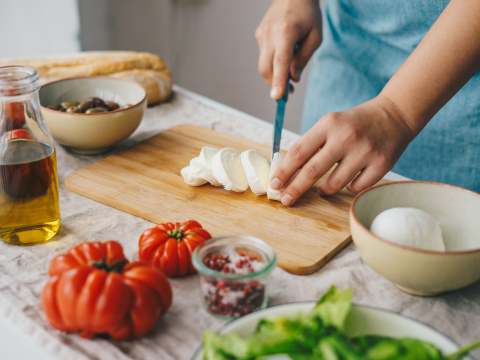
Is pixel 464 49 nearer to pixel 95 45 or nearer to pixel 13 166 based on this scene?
pixel 13 166

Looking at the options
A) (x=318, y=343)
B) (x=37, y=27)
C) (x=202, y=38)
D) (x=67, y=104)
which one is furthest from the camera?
(x=202, y=38)

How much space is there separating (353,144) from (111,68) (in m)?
1.23

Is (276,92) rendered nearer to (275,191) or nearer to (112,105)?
(275,191)

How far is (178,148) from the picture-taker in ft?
5.11

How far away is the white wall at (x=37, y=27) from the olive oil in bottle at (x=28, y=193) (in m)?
2.50

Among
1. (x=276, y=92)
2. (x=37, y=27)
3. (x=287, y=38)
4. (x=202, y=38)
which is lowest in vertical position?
(x=202, y=38)

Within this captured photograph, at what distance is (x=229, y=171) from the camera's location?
1243mm

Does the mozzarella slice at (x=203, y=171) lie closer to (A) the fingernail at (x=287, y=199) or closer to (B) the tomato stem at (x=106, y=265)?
(A) the fingernail at (x=287, y=199)

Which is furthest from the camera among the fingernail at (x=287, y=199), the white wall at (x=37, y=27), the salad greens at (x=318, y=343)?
the white wall at (x=37, y=27)

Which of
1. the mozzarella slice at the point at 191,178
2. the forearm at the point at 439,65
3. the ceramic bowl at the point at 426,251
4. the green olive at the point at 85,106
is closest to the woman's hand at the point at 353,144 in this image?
the forearm at the point at 439,65

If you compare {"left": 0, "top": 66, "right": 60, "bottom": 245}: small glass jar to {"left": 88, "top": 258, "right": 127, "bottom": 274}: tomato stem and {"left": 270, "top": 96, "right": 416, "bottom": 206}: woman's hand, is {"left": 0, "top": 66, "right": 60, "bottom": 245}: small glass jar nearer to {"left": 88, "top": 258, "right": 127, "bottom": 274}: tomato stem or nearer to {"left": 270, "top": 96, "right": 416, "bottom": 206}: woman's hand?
{"left": 88, "top": 258, "right": 127, "bottom": 274}: tomato stem

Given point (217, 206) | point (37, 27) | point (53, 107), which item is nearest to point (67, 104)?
point (53, 107)

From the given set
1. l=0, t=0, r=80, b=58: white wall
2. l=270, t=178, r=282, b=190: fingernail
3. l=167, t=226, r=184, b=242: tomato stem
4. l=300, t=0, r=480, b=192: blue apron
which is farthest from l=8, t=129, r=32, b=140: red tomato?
l=0, t=0, r=80, b=58: white wall

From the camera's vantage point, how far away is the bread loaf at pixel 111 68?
180 cm
